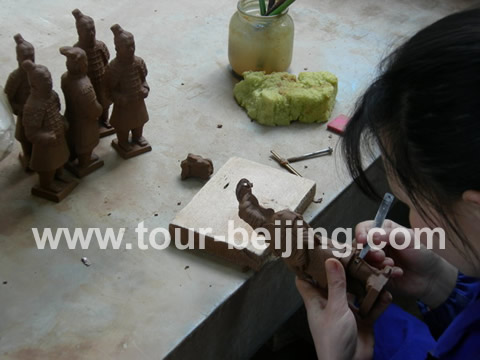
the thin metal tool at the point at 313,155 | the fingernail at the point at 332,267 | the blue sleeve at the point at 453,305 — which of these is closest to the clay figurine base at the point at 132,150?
the thin metal tool at the point at 313,155

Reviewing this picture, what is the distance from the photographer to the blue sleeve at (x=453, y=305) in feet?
3.88

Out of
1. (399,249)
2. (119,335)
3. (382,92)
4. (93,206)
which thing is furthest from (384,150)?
(93,206)

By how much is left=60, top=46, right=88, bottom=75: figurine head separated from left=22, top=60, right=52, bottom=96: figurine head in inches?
2.6

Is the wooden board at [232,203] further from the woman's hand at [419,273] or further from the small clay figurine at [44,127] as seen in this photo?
the small clay figurine at [44,127]

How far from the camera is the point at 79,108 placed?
3.97 ft

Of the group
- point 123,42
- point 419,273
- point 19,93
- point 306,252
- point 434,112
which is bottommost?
point 419,273

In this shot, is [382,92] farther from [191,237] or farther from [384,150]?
[191,237]

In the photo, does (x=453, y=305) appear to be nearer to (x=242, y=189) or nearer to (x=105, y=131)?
(x=242, y=189)

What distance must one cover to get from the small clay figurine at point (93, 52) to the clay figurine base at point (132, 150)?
105 mm

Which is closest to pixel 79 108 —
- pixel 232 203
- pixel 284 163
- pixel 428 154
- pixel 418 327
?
pixel 232 203

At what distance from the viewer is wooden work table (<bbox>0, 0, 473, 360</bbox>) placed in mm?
1018

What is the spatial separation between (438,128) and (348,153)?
0.73ft

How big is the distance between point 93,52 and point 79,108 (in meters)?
0.16

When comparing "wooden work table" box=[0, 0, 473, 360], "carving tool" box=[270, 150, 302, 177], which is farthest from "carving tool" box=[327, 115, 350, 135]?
"carving tool" box=[270, 150, 302, 177]
